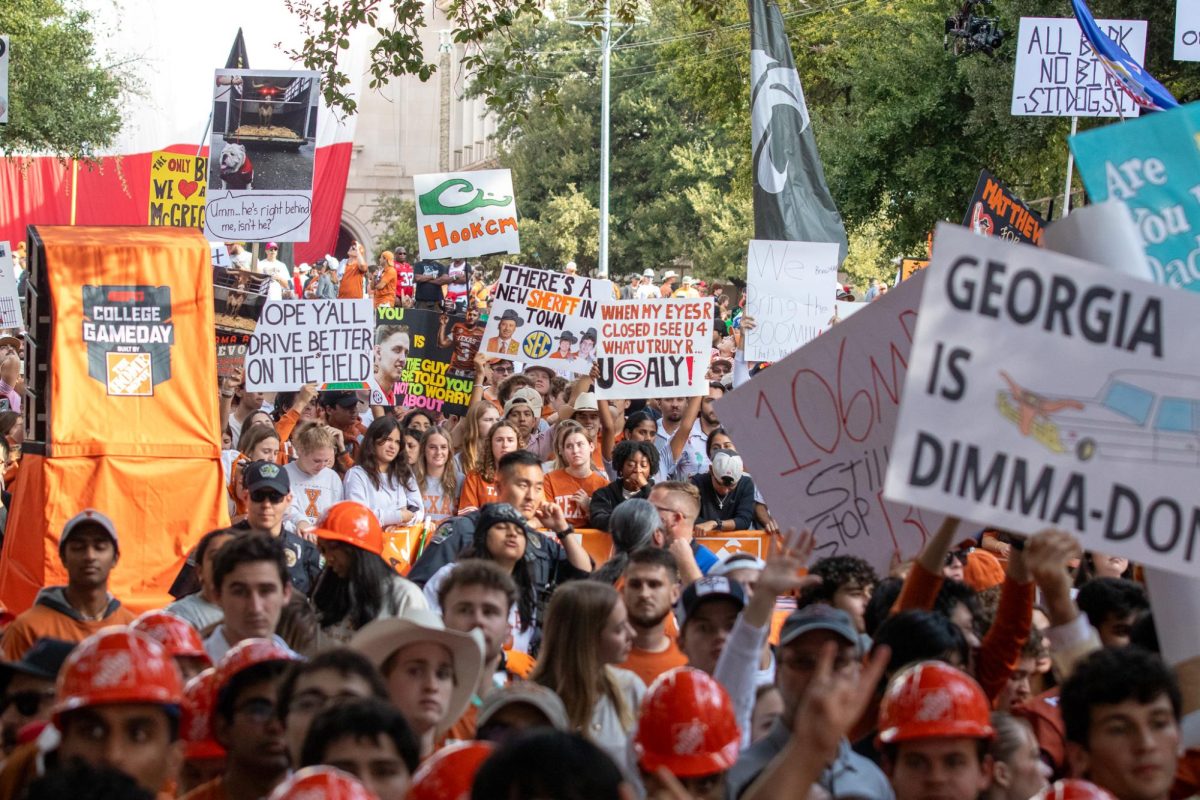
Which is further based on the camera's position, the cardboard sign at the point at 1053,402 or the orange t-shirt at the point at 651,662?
the orange t-shirt at the point at 651,662

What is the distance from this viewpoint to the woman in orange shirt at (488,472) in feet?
36.2

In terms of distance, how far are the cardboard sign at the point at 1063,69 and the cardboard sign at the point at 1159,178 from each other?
1189cm

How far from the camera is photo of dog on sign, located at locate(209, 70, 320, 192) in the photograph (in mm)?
15445

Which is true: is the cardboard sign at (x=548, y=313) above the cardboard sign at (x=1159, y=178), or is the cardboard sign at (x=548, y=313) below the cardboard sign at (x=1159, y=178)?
below

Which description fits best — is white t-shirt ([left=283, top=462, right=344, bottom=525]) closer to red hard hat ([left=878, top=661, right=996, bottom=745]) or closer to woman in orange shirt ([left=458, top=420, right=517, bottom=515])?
woman in orange shirt ([left=458, top=420, right=517, bottom=515])

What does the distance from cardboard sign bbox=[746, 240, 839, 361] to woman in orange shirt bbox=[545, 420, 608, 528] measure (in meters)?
4.90

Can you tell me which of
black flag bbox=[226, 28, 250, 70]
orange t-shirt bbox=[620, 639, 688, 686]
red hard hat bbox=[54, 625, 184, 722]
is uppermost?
black flag bbox=[226, 28, 250, 70]

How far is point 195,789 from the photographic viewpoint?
4.64 m

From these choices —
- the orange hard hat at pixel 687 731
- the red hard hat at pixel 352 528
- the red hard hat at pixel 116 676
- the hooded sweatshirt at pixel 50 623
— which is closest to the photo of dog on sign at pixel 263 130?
the red hard hat at pixel 352 528

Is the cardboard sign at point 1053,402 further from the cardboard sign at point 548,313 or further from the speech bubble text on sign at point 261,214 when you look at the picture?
the speech bubble text on sign at point 261,214

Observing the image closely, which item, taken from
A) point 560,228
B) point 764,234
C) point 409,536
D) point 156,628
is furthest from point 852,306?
point 560,228

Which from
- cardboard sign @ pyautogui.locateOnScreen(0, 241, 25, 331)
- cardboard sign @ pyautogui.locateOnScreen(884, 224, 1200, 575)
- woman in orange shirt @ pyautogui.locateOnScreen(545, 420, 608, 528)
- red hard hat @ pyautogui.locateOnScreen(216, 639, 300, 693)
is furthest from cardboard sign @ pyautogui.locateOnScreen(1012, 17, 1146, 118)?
red hard hat @ pyautogui.locateOnScreen(216, 639, 300, 693)

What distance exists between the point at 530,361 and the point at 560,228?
41.3 meters

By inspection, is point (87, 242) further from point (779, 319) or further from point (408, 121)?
point (408, 121)
